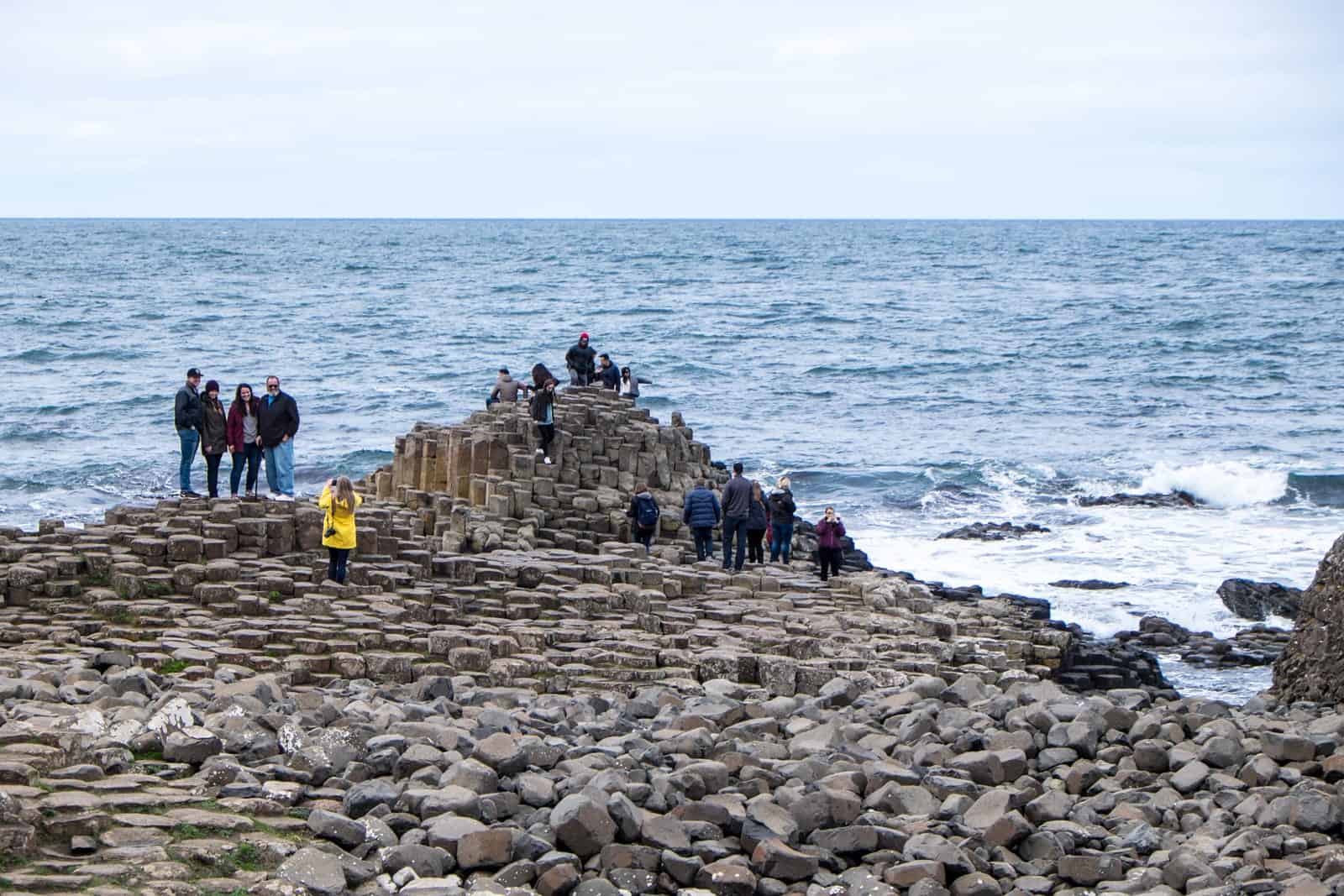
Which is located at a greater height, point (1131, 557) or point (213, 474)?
point (213, 474)

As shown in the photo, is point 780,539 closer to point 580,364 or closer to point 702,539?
point 702,539

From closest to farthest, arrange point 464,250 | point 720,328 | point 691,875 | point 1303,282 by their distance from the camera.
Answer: point 691,875, point 720,328, point 1303,282, point 464,250

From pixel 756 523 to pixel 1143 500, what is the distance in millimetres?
14868

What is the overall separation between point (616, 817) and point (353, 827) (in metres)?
1.46

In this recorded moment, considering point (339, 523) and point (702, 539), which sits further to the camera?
point (702, 539)

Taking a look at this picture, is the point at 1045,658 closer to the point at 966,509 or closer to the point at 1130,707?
the point at 1130,707

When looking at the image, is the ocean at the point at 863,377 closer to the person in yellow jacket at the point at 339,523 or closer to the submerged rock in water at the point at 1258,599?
the submerged rock in water at the point at 1258,599

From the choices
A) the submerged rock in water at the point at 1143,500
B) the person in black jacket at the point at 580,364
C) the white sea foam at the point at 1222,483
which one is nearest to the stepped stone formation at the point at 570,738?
the person in black jacket at the point at 580,364

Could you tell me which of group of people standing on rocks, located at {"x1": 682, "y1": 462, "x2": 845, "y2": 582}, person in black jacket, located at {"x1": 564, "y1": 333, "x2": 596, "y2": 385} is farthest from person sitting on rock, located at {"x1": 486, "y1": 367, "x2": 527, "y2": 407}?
group of people standing on rocks, located at {"x1": 682, "y1": 462, "x2": 845, "y2": 582}

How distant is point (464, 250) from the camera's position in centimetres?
12656

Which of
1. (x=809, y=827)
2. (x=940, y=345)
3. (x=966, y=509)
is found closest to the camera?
(x=809, y=827)

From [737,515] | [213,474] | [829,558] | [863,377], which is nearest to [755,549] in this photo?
[829,558]

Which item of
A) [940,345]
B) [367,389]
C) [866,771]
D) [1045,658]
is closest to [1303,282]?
[940,345]

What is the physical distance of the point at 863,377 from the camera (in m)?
53.8
